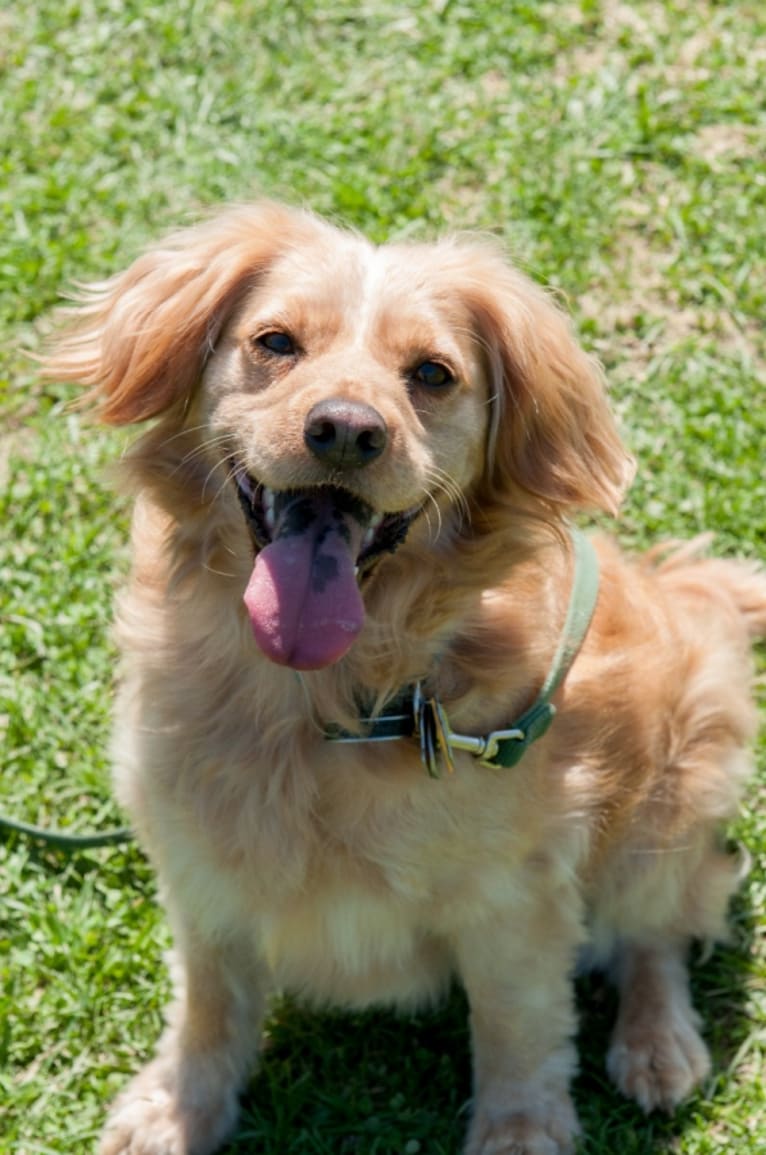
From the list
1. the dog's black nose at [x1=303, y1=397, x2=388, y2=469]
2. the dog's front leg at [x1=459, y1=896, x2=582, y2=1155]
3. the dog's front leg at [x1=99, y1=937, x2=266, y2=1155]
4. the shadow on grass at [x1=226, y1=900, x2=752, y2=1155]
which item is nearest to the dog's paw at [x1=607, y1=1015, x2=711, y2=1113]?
the shadow on grass at [x1=226, y1=900, x2=752, y2=1155]

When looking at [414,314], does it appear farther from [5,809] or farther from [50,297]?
[50,297]

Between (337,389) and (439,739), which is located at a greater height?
(337,389)

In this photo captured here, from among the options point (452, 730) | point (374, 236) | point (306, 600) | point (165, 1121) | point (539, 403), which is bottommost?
point (165, 1121)

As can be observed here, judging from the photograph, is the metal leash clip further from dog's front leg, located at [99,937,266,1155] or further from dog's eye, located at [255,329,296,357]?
dog's front leg, located at [99,937,266,1155]

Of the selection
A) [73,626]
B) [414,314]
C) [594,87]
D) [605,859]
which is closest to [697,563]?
[605,859]

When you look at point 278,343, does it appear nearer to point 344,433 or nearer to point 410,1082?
point 344,433

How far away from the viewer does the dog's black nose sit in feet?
10.5

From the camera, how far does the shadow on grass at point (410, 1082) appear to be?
443 centimetres

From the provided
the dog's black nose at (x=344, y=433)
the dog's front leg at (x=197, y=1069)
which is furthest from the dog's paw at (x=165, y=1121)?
the dog's black nose at (x=344, y=433)

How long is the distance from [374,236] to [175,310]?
9.14 feet

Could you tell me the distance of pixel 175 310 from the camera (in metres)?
3.67

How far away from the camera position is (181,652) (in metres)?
3.86

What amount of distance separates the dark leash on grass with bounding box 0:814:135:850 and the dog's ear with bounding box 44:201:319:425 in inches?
68.1

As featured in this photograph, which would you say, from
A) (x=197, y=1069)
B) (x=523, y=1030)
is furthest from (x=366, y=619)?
(x=197, y=1069)
